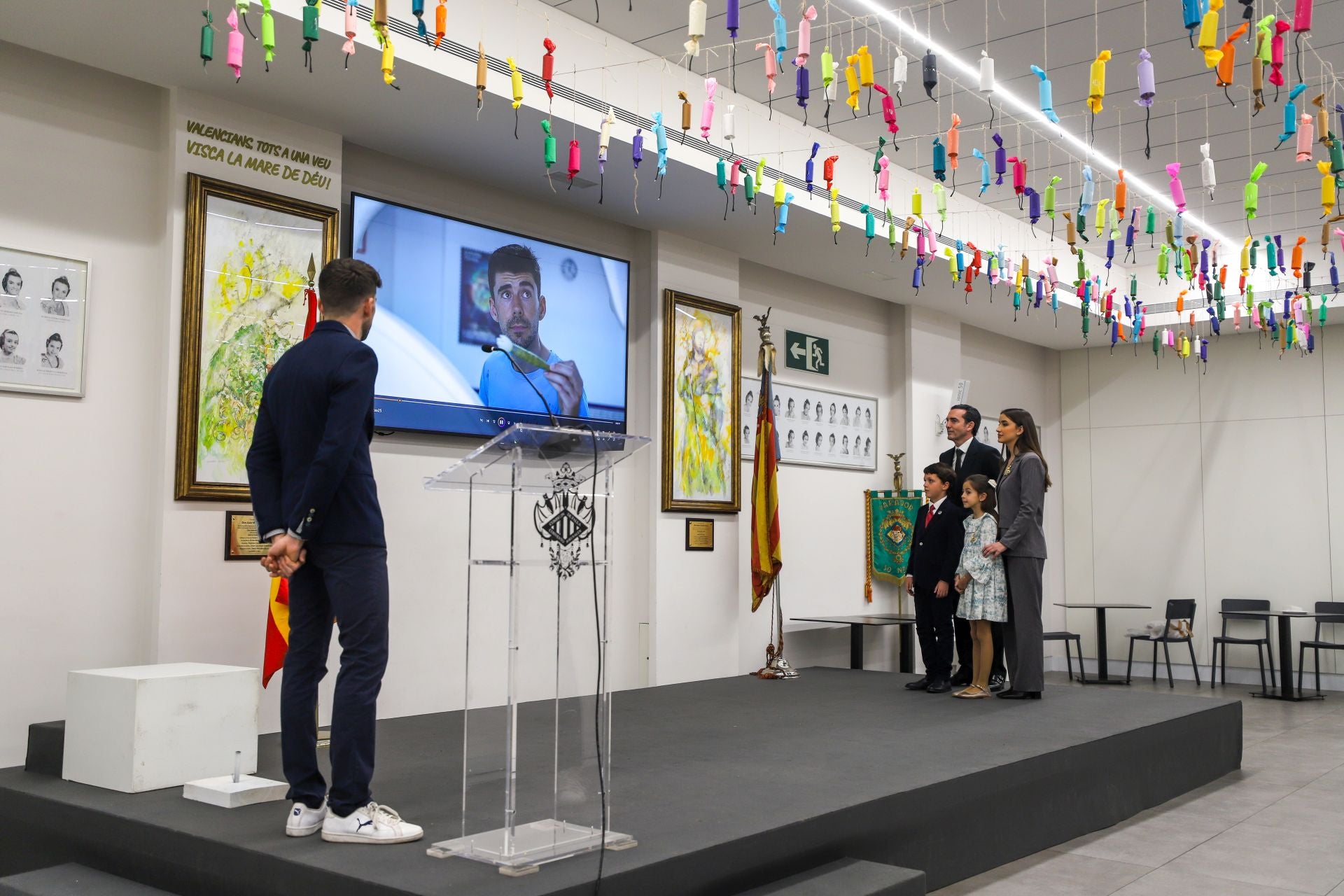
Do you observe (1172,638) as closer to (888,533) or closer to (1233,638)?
(1233,638)

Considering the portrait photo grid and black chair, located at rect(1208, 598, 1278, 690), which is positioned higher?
the portrait photo grid

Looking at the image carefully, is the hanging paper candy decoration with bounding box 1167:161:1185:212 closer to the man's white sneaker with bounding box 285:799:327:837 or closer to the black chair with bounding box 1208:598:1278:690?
the man's white sneaker with bounding box 285:799:327:837

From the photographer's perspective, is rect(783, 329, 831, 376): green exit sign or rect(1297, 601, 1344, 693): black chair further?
rect(1297, 601, 1344, 693): black chair

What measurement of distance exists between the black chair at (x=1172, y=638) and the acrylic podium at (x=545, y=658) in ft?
26.3

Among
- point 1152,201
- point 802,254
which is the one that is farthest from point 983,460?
point 1152,201

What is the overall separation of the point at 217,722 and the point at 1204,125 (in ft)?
20.7

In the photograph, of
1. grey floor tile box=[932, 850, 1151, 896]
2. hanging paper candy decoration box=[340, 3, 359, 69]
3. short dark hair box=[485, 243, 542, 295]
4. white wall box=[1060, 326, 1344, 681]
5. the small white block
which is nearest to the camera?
the small white block

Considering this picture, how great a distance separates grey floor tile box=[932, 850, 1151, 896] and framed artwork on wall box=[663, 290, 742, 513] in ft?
11.3

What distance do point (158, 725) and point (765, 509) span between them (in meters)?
4.38

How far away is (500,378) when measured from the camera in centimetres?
614

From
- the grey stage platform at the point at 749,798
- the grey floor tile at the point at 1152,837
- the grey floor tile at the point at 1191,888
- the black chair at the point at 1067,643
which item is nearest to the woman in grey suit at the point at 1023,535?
the grey stage platform at the point at 749,798

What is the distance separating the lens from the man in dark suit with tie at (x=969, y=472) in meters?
5.77

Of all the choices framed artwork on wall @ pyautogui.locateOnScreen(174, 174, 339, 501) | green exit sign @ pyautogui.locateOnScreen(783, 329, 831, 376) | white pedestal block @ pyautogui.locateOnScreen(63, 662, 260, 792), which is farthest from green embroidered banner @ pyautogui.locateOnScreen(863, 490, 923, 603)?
white pedestal block @ pyautogui.locateOnScreen(63, 662, 260, 792)

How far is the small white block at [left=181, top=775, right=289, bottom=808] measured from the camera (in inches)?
130
